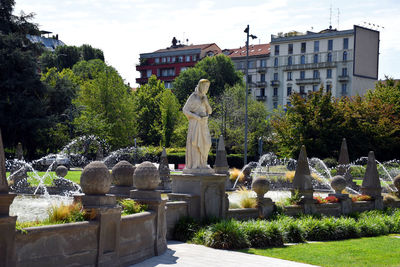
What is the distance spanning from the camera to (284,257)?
11.6 metres

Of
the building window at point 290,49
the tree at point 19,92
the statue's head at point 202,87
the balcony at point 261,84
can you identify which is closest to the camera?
the statue's head at point 202,87

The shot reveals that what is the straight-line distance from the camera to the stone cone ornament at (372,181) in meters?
19.5

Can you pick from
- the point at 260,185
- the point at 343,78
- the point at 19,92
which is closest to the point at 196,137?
the point at 260,185

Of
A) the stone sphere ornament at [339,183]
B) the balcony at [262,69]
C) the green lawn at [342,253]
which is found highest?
the balcony at [262,69]

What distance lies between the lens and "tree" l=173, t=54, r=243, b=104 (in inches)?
2958

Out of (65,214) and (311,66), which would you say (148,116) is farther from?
(65,214)

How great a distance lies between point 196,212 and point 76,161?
36.5m

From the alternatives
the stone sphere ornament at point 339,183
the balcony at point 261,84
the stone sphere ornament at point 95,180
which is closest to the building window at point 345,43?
the balcony at point 261,84

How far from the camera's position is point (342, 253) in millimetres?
12484

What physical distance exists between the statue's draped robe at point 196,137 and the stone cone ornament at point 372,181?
832 cm

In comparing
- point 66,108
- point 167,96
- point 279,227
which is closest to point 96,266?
point 279,227

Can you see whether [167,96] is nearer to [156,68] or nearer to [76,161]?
[76,161]

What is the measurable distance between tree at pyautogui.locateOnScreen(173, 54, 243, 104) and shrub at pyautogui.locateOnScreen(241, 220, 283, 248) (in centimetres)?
6144

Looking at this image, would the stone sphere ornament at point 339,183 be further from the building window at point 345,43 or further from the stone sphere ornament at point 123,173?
the building window at point 345,43
